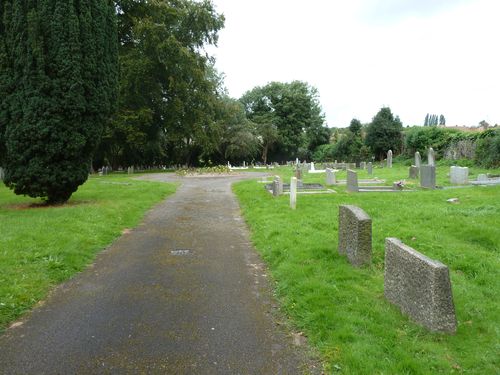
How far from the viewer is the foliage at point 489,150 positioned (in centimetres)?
2556

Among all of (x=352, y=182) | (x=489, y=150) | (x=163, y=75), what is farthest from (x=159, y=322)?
(x=163, y=75)

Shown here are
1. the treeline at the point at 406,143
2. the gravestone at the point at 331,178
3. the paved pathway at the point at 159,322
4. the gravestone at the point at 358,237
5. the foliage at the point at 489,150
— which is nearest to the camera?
the paved pathway at the point at 159,322

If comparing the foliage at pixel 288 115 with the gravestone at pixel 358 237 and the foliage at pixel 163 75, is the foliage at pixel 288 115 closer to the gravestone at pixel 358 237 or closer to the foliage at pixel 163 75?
the foliage at pixel 163 75

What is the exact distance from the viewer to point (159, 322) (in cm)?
448

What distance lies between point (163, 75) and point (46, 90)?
25914mm

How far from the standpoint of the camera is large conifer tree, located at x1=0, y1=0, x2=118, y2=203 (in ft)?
38.9

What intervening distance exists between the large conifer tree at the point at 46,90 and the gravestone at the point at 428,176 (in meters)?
12.7

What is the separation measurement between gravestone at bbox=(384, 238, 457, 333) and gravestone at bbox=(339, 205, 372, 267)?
3.77 ft

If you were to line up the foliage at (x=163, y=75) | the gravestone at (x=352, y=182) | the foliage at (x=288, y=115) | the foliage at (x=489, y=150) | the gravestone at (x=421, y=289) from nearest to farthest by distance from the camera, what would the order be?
the gravestone at (x=421, y=289) → the gravestone at (x=352, y=182) → the foliage at (x=489, y=150) → the foliage at (x=163, y=75) → the foliage at (x=288, y=115)

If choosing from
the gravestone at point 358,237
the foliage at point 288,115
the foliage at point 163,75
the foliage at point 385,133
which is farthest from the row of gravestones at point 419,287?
the foliage at point 288,115

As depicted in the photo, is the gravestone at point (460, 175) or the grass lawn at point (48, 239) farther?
the gravestone at point (460, 175)

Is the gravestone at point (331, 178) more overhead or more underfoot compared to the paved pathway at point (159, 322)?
more overhead

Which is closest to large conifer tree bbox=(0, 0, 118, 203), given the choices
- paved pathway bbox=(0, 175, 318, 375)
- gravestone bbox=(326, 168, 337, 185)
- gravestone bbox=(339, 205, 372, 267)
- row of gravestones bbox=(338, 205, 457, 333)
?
paved pathway bbox=(0, 175, 318, 375)

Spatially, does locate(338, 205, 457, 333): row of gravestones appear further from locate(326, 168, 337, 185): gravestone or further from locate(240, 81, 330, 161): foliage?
locate(240, 81, 330, 161): foliage
